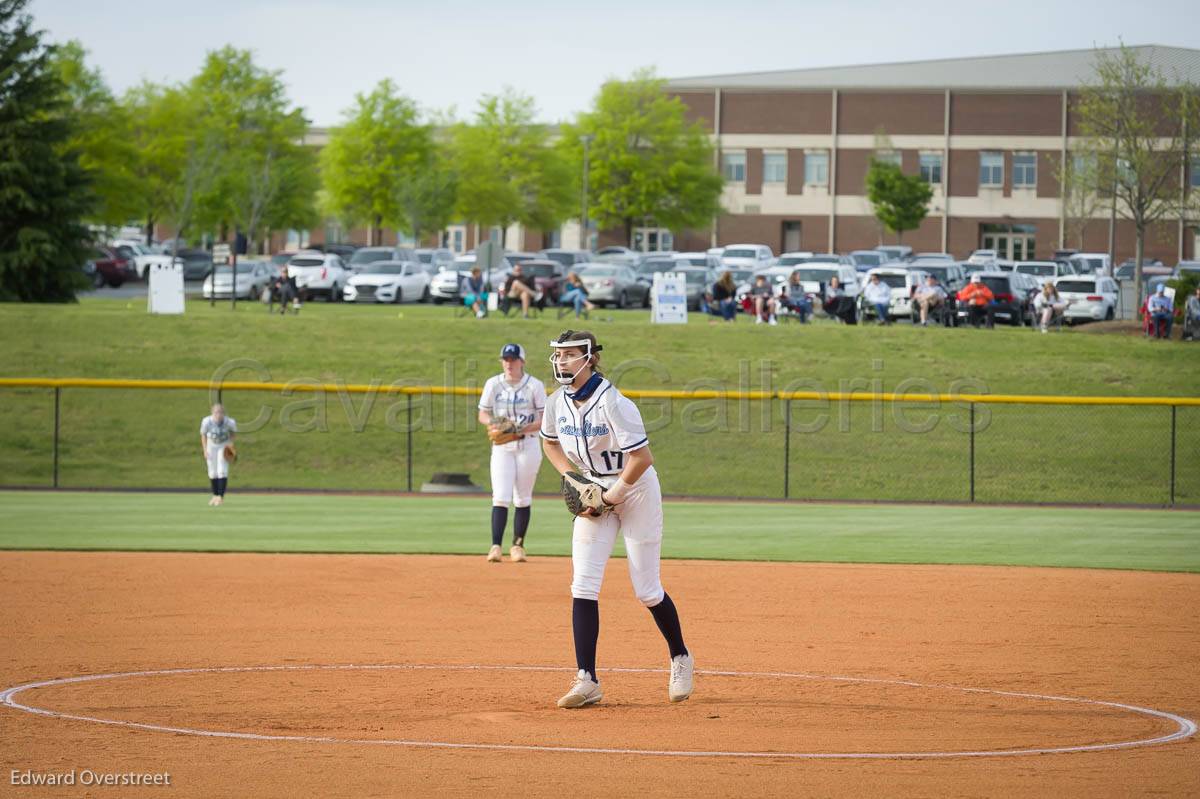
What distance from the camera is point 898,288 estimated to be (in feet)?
133

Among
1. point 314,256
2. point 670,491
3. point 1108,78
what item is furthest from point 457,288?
point 670,491

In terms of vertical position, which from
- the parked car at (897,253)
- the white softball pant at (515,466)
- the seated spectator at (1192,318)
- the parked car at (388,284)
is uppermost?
the parked car at (897,253)

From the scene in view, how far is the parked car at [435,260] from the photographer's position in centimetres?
5191

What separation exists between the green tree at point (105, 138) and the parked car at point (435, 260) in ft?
41.8

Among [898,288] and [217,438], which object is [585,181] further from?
[217,438]

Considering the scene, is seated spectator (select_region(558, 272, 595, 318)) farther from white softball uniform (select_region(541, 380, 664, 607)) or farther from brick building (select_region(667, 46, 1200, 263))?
brick building (select_region(667, 46, 1200, 263))

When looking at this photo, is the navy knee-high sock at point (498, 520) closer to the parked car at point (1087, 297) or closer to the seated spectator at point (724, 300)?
the seated spectator at point (724, 300)

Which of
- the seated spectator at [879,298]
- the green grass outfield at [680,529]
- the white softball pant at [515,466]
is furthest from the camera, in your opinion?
the seated spectator at [879,298]

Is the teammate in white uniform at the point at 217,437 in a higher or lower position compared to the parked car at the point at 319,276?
lower

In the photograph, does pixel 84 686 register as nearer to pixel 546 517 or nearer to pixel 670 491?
pixel 546 517

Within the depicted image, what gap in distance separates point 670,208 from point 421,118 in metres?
13.4

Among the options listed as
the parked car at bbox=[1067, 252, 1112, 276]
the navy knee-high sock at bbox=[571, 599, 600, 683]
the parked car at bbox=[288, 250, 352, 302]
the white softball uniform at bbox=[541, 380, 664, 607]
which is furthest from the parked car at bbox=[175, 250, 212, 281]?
the navy knee-high sock at bbox=[571, 599, 600, 683]

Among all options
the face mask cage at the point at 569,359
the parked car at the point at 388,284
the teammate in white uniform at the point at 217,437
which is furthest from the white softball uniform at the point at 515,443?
the parked car at the point at 388,284

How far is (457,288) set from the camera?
158 ft
